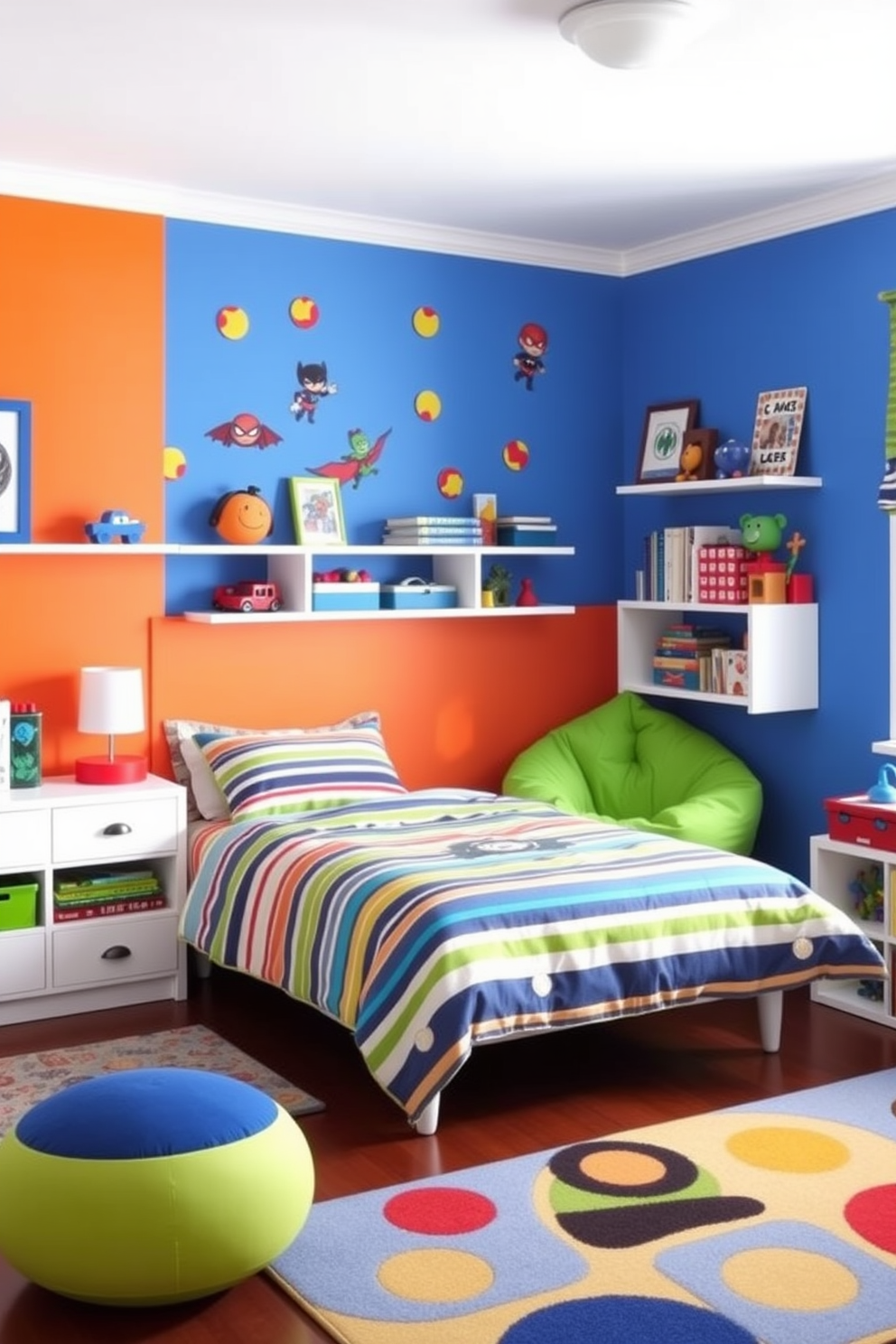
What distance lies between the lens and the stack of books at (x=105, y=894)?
450 cm

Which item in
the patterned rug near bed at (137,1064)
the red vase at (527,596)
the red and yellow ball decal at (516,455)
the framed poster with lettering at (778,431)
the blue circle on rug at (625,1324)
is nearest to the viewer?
the blue circle on rug at (625,1324)

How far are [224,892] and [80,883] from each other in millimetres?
444

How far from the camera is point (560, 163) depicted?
15.1ft

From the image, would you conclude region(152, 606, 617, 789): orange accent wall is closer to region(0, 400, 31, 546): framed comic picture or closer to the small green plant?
the small green plant

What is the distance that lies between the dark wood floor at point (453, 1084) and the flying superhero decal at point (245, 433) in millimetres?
1721

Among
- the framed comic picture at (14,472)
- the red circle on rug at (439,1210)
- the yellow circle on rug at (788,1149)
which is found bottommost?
the red circle on rug at (439,1210)

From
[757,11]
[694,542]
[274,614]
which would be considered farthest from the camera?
[694,542]

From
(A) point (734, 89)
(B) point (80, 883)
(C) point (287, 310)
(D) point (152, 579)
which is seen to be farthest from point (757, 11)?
(B) point (80, 883)

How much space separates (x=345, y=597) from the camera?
204 inches

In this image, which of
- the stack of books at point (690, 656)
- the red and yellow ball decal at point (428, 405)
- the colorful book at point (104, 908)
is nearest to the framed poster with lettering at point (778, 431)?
the stack of books at point (690, 656)

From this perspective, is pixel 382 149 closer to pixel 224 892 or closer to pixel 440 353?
pixel 440 353

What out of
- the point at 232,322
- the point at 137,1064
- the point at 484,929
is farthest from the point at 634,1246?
the point at 232,322

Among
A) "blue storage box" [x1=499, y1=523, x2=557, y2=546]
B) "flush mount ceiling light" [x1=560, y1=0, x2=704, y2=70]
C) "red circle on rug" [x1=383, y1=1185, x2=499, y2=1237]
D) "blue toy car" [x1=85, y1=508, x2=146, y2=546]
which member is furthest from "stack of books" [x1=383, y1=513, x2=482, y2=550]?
"red circle on rug" [x1=383, y1=1185, x2=499, y2=1237]

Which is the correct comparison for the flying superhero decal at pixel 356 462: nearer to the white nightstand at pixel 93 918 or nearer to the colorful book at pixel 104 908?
the white nightstand at pixel 93 918
